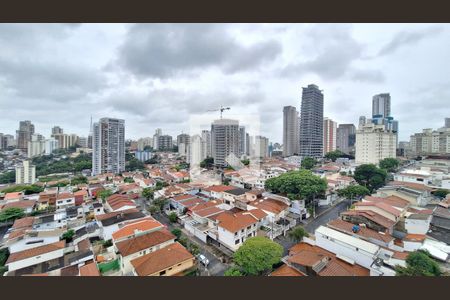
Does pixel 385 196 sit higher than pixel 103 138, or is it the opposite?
pixel 103 138

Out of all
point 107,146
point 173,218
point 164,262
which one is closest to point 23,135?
point 107,146

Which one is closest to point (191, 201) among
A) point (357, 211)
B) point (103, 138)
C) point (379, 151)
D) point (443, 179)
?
point (357, 211)

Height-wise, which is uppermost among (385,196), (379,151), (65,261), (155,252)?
(379,151)

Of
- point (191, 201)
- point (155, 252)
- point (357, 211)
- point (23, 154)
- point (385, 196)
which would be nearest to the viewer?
point (155, 252)

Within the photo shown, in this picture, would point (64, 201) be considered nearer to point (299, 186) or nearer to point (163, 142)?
point (299, 186)

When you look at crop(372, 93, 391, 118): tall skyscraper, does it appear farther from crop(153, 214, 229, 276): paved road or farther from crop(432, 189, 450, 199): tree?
crop(153, 214, 229, 276): paved road

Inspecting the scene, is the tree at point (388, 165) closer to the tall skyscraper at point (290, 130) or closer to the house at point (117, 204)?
the tall skyscraper at point (290, 130)

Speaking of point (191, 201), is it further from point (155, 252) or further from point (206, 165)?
point (206, 165)

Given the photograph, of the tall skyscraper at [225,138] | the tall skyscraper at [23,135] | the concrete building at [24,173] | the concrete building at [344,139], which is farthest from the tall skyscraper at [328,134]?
the tall skyscraper at [23,135]
